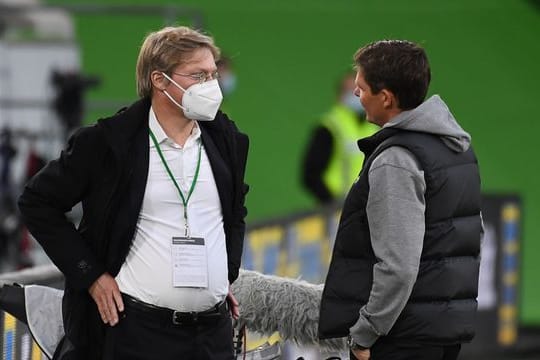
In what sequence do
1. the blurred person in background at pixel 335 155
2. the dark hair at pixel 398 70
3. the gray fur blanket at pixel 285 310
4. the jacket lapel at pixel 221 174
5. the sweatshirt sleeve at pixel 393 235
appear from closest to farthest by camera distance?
1. the sweatshirt sleeve at pixel 393 235
2. the dark hair at pixel 398 70
3. the jacket lapel at pixel 221 174
4. the gray fur blanket at pixel 285 310
5. the blurred person in background at pixel 335 155

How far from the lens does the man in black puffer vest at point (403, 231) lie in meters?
4.05

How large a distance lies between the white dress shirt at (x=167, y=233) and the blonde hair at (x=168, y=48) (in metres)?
0.14

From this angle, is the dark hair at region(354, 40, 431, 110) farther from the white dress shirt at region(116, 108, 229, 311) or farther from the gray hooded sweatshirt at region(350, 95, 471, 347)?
the white dress shirt at region(116, 108, 229, 311)

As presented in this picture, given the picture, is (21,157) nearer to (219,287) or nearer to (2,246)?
(2,246)

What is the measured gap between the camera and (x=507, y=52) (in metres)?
11.9

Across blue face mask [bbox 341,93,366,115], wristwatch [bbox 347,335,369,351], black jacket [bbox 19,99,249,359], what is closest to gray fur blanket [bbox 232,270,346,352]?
wristwatch [bbox 347,335,369,351]

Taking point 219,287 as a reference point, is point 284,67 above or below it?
below

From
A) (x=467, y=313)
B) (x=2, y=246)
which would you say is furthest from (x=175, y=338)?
(x=2, y=246)

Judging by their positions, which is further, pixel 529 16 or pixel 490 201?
pixel 529 16

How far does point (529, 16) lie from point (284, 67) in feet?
6.62

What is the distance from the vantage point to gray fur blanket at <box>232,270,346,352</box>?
464cm

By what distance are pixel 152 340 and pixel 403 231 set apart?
75cm

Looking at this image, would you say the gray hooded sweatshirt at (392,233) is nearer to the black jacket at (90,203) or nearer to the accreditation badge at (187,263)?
the accreditation badge at (187,263)

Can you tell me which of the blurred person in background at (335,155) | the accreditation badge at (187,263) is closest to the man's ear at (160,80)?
the accreditation badge at (187,263)
